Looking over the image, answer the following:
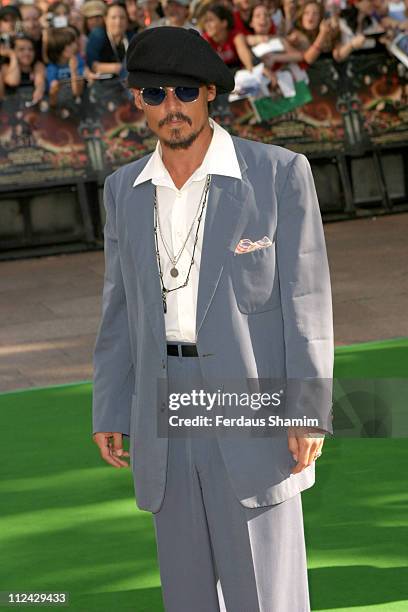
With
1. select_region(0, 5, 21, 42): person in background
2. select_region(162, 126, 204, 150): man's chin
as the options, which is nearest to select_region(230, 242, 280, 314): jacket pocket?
select_region(162, 126, 204, 150): man's chin

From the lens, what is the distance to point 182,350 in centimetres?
412

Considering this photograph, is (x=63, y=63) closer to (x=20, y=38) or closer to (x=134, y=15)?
(x=20, y=38)

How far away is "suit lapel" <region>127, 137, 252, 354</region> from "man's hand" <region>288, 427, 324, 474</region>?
43 centimetres

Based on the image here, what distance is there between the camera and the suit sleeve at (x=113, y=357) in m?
4.37

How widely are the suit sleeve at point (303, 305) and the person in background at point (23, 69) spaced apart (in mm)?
10892

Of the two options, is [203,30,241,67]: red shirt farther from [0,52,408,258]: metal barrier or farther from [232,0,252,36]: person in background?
[0,52,408,258]: metal barrier

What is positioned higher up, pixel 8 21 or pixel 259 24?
pixel 8 21

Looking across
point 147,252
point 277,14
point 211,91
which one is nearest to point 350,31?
point 277,14

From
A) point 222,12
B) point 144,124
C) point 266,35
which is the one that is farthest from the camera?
point 144,124

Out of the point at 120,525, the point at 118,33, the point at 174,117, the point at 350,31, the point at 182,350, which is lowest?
the point at 120,525

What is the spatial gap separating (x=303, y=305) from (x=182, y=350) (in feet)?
1.29

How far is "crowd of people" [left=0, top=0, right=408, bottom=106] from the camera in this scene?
14586mm

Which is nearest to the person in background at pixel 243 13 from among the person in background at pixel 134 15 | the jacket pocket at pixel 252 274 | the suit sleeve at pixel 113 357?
the person in background at pixel 134 15

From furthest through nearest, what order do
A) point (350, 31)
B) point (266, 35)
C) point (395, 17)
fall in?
point (395, 17) < point (350, 31) < point (266, 35)
